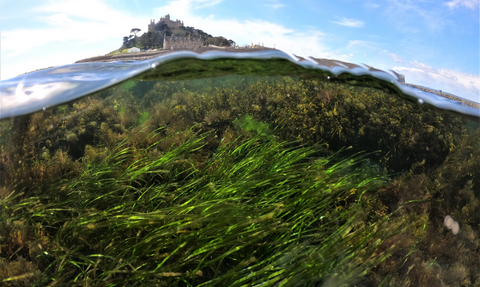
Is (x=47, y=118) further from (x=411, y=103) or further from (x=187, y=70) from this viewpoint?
(x=411, y=103)

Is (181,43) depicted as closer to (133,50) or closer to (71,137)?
(133,50)

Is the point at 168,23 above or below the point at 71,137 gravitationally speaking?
above

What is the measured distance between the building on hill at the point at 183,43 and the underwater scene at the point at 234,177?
→ 22 centimetres

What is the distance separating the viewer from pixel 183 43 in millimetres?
4703

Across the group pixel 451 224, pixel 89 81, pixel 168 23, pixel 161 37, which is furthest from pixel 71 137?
pixel 451 224

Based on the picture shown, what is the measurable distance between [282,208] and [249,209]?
1.04 feet

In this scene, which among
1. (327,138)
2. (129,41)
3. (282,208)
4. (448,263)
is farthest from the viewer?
(129,41)

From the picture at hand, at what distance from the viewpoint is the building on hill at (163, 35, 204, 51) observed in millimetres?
4543

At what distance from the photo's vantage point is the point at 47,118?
178 inches

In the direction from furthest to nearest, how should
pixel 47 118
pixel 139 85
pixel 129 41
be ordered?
pixel 129 41
pixel 139 85
pixel 47 118

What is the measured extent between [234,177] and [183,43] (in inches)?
118

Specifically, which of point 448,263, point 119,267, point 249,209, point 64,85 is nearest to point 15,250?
point 119,267

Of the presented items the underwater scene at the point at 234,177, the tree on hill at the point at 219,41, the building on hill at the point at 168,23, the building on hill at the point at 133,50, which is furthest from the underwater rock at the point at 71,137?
the building on hill at the point at 168,23

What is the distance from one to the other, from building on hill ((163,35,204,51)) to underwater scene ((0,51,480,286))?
22 cm
